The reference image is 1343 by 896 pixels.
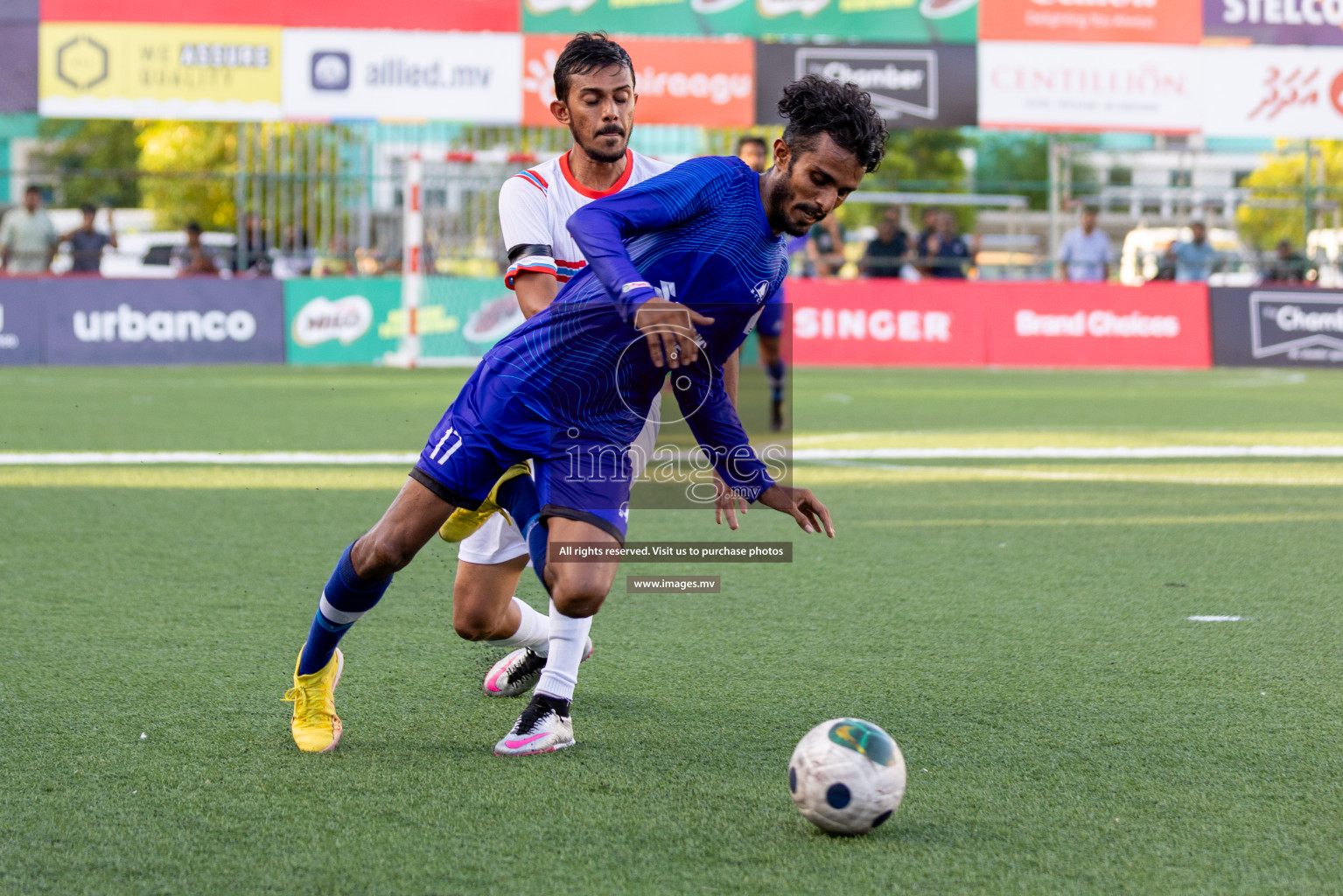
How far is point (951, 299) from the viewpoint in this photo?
1966 cm

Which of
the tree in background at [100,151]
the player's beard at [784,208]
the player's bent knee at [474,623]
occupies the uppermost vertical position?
the tree in background at [100,151]

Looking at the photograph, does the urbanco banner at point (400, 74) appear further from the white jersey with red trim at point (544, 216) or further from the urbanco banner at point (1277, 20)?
the white jersey with red trim at point (544, 216)

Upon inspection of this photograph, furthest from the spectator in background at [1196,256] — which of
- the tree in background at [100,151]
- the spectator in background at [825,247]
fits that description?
the tree in background at [100,151]

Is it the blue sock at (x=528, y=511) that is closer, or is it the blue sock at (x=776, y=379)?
the blue sock at (x=528, y=511)

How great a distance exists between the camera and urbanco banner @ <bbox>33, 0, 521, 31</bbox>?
1905cm

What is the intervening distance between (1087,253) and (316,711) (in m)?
18.5

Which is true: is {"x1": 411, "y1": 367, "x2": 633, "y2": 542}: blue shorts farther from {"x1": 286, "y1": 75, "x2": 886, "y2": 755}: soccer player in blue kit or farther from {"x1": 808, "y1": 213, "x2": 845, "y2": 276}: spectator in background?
{"x1": 808, "y1": 213, "x2": 845, "y2": 276}: spectator in background

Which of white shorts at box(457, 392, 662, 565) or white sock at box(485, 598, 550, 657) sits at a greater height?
white shorts at box(457, 392, 662, 565)

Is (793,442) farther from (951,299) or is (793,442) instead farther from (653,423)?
(951,299)

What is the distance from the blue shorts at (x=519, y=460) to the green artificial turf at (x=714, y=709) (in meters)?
0.68

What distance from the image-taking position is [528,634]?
15.0 feet

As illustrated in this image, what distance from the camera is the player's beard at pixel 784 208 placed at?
3.65 m

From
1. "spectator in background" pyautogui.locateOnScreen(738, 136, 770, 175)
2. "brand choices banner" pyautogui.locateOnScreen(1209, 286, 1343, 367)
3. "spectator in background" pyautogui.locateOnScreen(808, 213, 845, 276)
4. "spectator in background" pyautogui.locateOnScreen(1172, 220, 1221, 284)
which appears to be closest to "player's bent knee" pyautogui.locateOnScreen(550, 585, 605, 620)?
"spectator in background" pyautogui.locateOnScreen(738, 136, 770, 175)

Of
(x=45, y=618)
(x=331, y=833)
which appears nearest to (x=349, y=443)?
(x=45, y=618)
